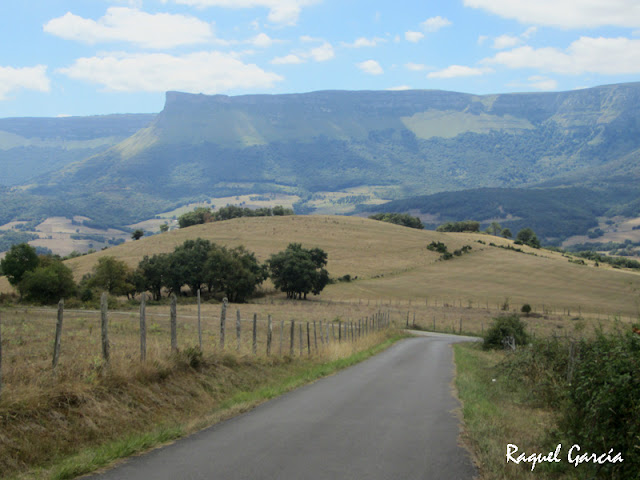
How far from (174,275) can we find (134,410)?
71743mm

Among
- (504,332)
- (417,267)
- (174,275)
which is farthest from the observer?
(417,267)

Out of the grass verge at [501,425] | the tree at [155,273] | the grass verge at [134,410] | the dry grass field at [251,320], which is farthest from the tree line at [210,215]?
the grass verge at [134,410]

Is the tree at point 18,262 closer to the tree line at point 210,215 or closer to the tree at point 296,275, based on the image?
the tree at point 296,275

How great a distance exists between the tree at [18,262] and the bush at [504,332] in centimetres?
4931

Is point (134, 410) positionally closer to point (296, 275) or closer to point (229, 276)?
point (229, 276)

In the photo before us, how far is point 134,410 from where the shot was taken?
35.6 ft

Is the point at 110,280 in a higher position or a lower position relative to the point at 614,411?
lower

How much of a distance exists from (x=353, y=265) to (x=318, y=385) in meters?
99.8

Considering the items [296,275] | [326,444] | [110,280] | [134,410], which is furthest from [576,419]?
[296,275]

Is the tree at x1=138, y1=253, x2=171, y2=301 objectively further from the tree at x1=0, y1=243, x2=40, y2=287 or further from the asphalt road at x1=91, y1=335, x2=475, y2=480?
the asphalt road at x1=91, y1=335, x2=475, y2=480

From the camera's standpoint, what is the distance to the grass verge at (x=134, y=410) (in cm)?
851

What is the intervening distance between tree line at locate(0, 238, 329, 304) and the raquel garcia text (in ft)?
189

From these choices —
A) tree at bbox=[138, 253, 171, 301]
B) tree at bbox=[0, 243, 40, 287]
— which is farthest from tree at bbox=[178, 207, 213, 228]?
tree at bbox=[0, 243, 40, 287]

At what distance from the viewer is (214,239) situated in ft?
411
